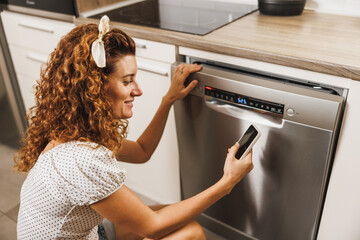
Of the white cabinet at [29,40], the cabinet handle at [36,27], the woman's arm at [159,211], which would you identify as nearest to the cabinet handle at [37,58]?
the white cabinet at [29,40]

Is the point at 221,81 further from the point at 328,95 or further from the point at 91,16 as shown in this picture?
the point at 91,16

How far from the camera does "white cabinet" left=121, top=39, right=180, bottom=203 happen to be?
1.31m

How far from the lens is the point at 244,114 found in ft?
3.78

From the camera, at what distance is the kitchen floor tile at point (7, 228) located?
5.29 ft

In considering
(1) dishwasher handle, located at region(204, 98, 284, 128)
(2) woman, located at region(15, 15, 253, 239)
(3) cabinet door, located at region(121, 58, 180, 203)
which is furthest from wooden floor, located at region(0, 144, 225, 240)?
(2) woman, located at region(15, 15, 253, 239)

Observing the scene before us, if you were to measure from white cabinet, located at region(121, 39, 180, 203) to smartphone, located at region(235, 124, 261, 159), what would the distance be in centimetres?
39

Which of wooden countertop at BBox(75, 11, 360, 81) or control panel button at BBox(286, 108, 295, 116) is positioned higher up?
wooden countertop at BBox(75, 11, 360, 81)

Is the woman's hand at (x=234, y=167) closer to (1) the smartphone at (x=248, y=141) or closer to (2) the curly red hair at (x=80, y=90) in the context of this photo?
(1) the smartphone at (x=248, y=141)

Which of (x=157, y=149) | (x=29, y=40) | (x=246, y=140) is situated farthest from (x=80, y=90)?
(x=29, y=40)

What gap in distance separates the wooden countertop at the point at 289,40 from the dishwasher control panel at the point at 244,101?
0.12 meters

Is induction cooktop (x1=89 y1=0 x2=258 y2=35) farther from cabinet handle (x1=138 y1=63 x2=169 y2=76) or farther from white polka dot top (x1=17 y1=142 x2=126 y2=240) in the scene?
white polka dot top (x1=17 y1=142 x2=126 y2=240)

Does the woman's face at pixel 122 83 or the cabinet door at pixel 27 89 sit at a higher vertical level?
the woman's face at pixel 122 83

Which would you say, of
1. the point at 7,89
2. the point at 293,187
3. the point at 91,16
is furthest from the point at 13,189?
the point at 293,187

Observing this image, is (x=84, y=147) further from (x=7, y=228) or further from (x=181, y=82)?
(x=7, y=228)
